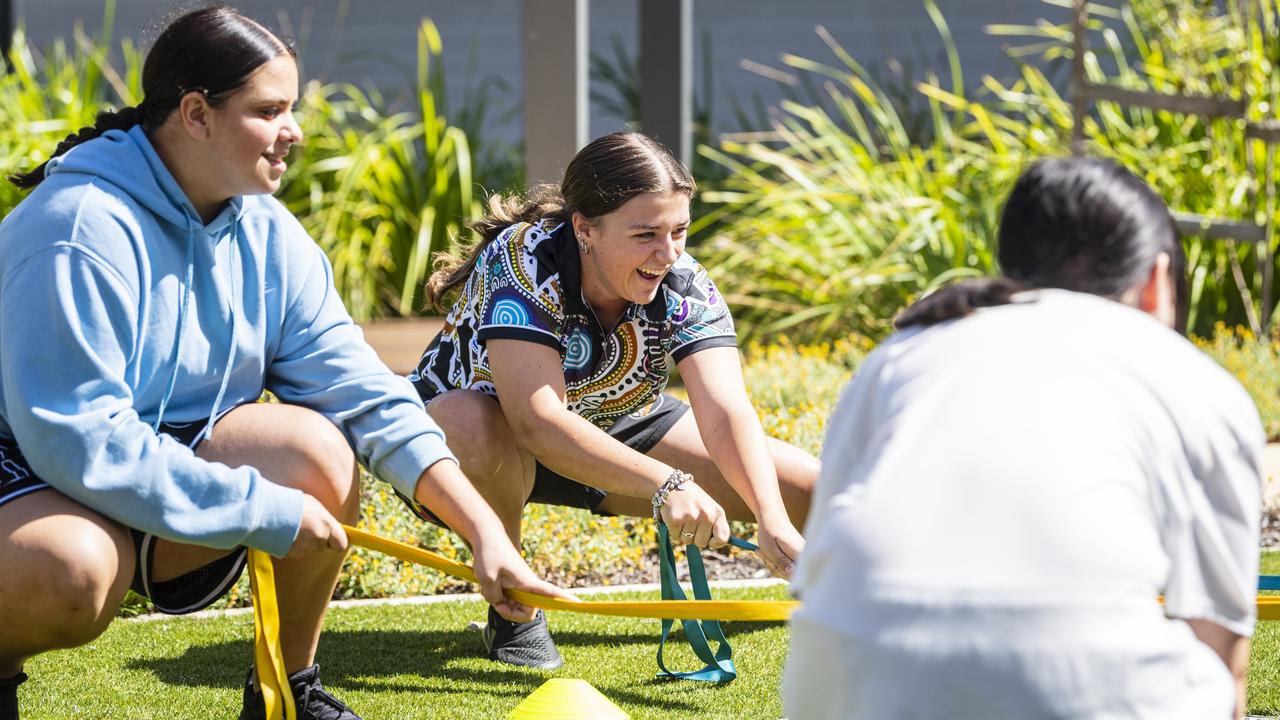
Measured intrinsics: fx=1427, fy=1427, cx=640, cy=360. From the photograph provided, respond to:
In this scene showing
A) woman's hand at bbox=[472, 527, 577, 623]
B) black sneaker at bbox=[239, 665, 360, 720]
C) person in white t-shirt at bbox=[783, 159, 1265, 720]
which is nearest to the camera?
person in white t-shirt at bbox=[783, 159, 1265, 720]

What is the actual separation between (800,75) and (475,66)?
7.80 feet

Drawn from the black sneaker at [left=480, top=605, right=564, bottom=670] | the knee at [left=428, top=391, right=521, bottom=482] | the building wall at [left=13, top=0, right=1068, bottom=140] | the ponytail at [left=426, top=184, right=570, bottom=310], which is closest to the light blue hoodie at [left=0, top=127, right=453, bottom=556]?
the knee at [left=428, top=391, right=521, bottom=482]

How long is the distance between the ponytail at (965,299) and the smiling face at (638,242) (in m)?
1.53

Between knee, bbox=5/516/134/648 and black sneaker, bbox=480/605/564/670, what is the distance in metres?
1.25

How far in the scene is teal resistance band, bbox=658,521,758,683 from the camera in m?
3.31

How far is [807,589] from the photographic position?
177 centimetres

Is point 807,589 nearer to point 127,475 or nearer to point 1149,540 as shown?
point 1149,540

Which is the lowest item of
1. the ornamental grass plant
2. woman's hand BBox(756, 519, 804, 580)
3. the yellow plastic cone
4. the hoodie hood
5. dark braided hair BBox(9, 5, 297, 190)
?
the ornamental grass plant

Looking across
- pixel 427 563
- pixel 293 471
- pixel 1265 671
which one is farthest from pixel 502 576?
pixel 1265 671

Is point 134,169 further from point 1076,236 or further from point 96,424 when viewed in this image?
point 1076,236

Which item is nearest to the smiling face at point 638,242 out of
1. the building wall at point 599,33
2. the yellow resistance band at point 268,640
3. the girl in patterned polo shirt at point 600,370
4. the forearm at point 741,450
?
the girl in patterned polo shirt at point 600,370

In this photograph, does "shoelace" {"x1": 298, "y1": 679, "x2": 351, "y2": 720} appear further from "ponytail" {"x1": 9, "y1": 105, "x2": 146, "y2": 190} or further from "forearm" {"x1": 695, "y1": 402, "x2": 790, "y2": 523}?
"ponytail" {"x1": 9, "y1": 105, "x2": 146, "y2": 190}

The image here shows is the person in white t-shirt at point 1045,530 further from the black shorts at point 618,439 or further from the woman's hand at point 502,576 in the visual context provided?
the black shorts at point 618,439

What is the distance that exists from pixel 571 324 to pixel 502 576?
1.05m
